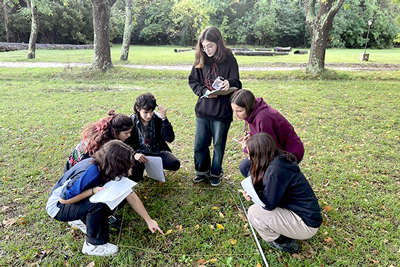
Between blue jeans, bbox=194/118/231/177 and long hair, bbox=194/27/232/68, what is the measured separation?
26.9 inches

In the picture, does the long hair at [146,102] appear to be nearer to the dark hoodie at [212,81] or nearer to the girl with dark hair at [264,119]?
the dark hoodie at [212,81]

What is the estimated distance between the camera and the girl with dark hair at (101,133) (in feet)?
8.85

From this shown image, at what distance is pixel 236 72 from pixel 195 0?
111 feet

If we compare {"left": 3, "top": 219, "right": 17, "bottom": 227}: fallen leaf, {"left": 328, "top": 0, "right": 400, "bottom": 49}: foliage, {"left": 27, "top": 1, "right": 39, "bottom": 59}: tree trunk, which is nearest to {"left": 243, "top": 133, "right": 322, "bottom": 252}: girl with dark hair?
{"left": 3, "top": 219, "right": 17, "bottom": 227}: fallen leaf

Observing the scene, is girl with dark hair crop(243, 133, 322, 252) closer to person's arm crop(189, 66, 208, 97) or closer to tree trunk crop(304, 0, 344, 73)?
person's arm crop(189, 66, 208, 97)

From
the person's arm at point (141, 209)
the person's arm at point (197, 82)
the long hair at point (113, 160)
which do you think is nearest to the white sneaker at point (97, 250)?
the person's arm at point (141, 209)

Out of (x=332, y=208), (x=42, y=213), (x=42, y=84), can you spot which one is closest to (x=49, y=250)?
(x=42, y=213)

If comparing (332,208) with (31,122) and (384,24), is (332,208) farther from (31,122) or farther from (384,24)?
(384,24)

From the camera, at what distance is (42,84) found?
9211 millimetres

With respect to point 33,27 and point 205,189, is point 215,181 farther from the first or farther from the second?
point 33,27

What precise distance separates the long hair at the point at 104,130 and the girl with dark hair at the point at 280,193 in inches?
50.7

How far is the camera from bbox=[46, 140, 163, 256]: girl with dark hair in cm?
228

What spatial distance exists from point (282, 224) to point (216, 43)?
6.24ft

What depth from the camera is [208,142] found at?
3.42 metres
